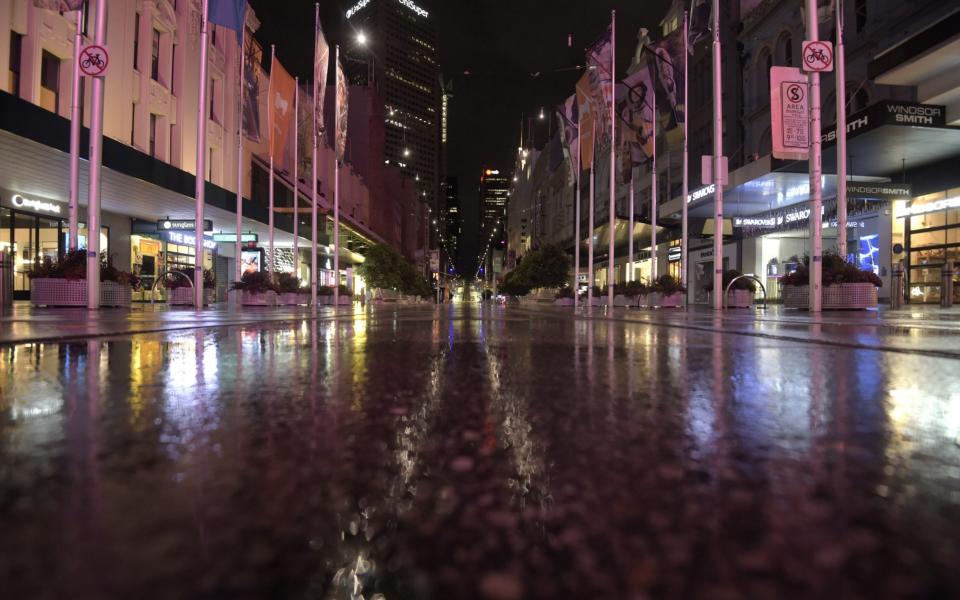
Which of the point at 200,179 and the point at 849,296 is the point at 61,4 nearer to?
the point at 200,179

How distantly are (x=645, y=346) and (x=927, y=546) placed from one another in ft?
15.9

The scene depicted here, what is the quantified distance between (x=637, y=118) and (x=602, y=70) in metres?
3.07

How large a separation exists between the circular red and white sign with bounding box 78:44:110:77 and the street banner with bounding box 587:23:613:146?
71.2 feet

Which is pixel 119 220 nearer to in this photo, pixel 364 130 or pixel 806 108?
pixel 806 108

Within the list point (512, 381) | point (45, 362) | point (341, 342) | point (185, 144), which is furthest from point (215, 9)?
point (512, 381)

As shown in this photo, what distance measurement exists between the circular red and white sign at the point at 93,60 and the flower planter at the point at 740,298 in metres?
Result: 21.1

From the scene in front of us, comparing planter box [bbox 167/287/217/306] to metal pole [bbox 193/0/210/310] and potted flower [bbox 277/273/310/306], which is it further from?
potted flower [bbox 277/273/310/306]

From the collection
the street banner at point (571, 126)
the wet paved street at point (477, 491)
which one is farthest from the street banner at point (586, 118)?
the wet paved street at point (477, 491)

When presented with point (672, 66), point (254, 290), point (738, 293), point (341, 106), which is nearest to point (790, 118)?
point (738, 293)

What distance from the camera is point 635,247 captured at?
52.8 metres

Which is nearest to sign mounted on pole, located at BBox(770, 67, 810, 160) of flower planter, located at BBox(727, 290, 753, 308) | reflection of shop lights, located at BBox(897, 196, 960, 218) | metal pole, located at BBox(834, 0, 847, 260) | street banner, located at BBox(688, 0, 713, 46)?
metal pole, located at BBox(834, 0, 847, 260)

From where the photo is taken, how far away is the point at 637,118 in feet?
91.2

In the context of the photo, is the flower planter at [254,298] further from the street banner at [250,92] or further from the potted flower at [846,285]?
the potted flower at [846,285]

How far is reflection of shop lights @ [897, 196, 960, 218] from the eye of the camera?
973 inches
